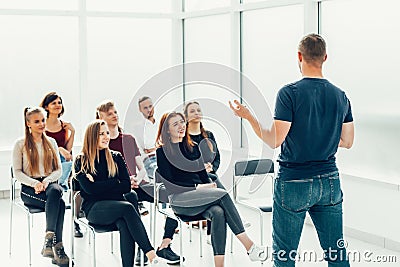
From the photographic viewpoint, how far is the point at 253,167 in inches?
195

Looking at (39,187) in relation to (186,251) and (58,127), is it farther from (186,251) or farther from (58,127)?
(186,251)

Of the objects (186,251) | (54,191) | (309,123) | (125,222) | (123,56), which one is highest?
(123,56)

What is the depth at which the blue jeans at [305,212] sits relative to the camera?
299 centimetres

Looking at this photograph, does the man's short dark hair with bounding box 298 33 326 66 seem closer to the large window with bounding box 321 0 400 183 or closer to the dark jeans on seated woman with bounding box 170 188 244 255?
the dark jeans on seated woman with bounding box 170 188 244 255

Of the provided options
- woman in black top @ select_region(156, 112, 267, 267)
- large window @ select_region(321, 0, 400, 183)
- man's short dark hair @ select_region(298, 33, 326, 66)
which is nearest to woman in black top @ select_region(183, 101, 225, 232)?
woman in black top @ select_region(156, 112, 267, 267)

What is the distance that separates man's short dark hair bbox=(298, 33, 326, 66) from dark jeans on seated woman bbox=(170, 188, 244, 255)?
1.56 m

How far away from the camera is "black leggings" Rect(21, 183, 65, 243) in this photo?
459cm

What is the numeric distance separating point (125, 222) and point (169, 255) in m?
0.61

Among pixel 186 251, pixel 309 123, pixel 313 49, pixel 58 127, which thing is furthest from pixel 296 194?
pixel 58 127

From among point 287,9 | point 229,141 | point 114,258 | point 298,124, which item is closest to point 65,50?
point 229,141

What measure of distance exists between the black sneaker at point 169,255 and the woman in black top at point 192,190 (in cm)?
48

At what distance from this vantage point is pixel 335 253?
3.04 meters

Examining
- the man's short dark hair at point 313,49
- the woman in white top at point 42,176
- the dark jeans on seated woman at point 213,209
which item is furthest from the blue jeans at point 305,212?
the woman in white top at point 42,176

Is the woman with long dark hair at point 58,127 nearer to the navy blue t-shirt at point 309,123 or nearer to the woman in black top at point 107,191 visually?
the woman in black top at point 107,191
